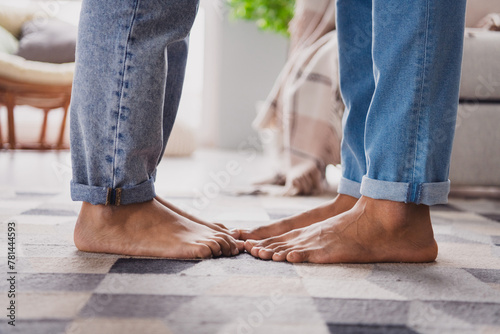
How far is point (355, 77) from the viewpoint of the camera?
0.79 meters

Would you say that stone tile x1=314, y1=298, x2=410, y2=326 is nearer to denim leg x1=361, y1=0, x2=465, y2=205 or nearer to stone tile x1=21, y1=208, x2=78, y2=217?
denim leg x1=361, y1=0, x2=465, y2=205

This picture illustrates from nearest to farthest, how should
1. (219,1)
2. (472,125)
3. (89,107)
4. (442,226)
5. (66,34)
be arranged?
(89,107), (442,226), (472,125), (66,34), (219,1)

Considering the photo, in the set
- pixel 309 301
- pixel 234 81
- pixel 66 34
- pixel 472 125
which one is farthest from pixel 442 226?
pixel 234 81

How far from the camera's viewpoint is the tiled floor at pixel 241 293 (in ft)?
1.38

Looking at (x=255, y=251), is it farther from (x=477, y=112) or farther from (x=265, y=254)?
(x=477, y=112)

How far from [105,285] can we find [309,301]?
223 mm

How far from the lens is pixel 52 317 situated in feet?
1.38

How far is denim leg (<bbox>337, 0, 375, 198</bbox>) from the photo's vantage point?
2.57ft

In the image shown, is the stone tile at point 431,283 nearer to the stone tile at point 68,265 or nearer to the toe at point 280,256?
the toe at point 280,256

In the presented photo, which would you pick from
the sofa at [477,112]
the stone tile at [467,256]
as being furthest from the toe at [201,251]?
the sofa at [477,112]

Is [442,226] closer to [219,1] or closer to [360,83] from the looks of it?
[360,83]

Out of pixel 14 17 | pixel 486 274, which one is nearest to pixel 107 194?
pixel 486 274

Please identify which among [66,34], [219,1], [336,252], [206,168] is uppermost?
[219,1]

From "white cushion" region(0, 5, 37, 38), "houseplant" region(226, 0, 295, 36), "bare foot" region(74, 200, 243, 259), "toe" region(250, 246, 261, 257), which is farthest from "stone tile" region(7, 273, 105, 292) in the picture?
"white cushion" region(0, 5, 37, 38)
